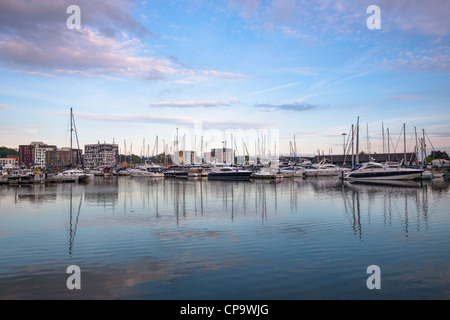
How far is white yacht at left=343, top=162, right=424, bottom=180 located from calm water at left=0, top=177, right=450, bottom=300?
4539 cm

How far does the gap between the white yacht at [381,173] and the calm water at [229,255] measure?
45392mm

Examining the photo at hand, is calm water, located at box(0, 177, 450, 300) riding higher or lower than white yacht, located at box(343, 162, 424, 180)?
lower

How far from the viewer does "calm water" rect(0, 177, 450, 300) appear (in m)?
10.8

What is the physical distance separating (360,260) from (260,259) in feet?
13.6

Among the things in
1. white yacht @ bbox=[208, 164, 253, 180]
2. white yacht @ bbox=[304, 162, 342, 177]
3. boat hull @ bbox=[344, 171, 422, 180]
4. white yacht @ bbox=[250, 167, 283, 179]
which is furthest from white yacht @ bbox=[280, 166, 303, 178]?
boat hull @ bbox=[344, 171, 422, 180]

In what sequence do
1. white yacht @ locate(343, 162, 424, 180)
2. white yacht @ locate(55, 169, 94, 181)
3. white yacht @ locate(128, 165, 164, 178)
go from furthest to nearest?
white yacht @ locate(128, 165, 164, 178) → white yacht @ locate(55, 169, 94, 181) → white yacht @ locate(343, 162, 424, 180)

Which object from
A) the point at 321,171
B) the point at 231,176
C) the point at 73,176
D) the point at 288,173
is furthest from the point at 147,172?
the point at 321,171

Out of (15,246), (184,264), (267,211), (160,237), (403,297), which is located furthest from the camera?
(267,211)

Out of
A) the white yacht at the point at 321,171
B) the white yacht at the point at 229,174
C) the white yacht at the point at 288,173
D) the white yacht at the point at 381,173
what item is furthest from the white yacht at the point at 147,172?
the white yacht at the point at 381,173

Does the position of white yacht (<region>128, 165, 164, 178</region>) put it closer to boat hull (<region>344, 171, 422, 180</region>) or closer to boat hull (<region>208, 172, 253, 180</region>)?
boat hull (<region>208, 172, 253, 180</region>)
